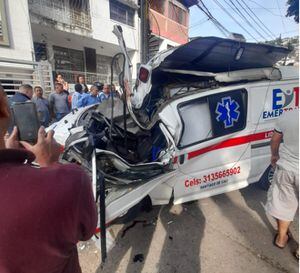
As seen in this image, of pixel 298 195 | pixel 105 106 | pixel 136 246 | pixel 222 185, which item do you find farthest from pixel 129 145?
pixel 298 195

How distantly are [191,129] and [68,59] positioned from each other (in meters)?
12.1

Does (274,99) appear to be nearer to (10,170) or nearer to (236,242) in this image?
(236,242)

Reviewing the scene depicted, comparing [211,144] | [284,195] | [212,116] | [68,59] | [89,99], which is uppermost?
[68,59]

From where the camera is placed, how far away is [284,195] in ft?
7.75

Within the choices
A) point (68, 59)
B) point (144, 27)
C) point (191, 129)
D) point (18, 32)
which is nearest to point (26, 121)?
point (191, 129)

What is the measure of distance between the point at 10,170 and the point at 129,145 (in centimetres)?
242

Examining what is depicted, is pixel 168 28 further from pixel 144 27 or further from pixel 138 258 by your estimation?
pixel 138 258

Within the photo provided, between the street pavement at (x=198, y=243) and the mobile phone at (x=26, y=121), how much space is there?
5.98 feet

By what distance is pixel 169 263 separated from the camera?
7.68 ft

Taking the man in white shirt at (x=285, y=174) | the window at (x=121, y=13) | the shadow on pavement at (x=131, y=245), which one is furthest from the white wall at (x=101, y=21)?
the man in white shirt at (x=285, y=174)

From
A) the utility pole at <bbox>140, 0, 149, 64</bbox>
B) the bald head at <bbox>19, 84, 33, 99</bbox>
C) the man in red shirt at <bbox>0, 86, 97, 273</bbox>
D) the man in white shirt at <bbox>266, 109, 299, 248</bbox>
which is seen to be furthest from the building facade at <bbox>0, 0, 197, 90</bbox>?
the man in red shirt at <bbox>0, 86, 97, 273</bbox>

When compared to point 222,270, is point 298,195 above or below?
above

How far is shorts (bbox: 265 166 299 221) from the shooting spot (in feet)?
7.48

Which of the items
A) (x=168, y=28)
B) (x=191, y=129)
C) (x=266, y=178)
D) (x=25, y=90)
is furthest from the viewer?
(x=168, y=28)
